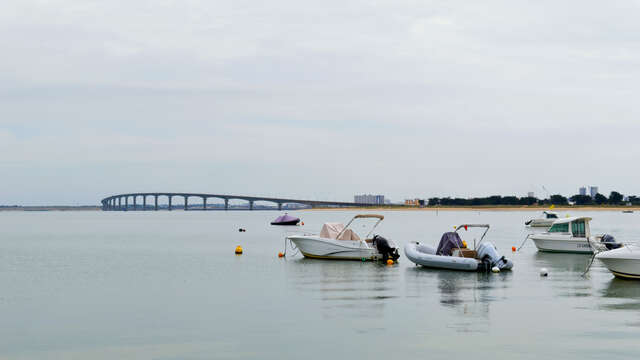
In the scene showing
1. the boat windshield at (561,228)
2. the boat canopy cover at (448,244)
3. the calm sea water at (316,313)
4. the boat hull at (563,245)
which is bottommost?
the calm sea water at (316,313)

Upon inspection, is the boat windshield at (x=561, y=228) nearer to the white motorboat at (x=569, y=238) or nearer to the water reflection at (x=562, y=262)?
the white motorboat at (x=569, y=238)

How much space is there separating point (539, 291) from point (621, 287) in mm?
3487

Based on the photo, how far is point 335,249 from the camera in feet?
144

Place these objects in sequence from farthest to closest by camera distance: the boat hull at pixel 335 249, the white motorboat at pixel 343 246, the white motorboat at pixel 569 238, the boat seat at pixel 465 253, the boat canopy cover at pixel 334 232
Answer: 1. the white motorboat at pixel 569 238
2. the boat canopy cover at pixel 334 232
3. the boat hull at pixel 335 249
4. the white motorboat at pixel 343 246
5. the boat seat at pixel 465 253

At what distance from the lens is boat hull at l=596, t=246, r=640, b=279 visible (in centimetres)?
3086

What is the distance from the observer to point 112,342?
1930cm

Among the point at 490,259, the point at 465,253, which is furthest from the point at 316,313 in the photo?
the point at 465,253

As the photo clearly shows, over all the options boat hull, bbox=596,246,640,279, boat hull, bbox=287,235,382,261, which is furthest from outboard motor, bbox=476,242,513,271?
boat hull, bbox=287,235,382,261

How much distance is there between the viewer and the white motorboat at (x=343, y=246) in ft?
140

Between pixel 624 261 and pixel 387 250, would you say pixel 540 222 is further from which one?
pixel 624 261

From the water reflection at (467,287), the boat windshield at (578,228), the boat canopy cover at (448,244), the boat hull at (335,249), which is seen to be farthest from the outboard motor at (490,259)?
the boat windshield at (578,228)

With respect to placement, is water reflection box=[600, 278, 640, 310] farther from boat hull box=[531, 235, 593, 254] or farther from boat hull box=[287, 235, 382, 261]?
boat hull box=[531, 235, 593, 254]

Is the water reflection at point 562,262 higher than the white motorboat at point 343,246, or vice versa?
the white motorboat at point 343,246

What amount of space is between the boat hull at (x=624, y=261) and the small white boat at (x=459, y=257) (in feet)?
19.4
